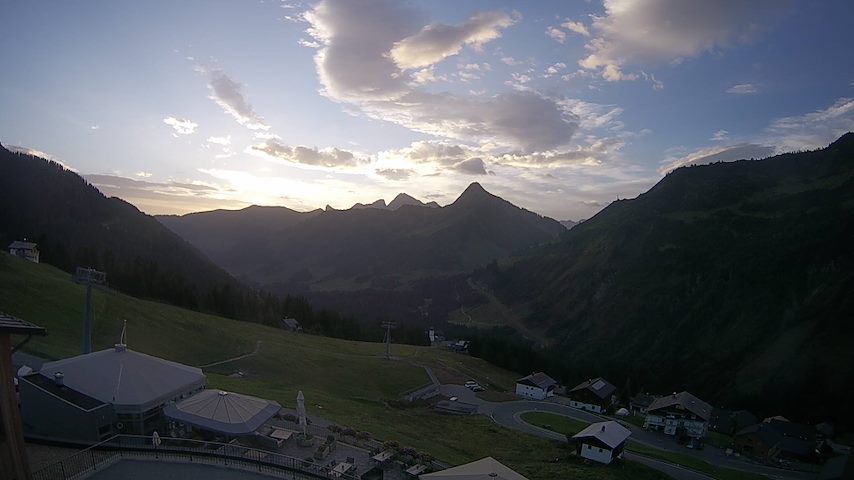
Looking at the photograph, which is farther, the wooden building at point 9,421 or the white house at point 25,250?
the white house at point 25,250

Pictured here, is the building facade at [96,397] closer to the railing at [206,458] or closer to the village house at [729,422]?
the railing at [206,458]

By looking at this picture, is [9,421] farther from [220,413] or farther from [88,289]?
[88,289]

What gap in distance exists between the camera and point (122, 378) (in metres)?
24.9

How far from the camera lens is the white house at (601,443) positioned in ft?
127

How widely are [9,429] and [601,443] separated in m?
39.0

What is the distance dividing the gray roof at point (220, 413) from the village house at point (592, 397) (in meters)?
57.1

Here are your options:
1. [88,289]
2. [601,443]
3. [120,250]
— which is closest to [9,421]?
[88,289]

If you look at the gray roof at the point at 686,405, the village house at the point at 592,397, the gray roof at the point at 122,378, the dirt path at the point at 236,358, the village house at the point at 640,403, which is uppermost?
the gray roof at the point at 122,378

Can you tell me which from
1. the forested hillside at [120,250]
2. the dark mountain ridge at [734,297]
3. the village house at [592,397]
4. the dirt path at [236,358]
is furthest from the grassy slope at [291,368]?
the dark mountain ridge at [734,297]

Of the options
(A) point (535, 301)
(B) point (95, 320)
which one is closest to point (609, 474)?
(B) point (95, 320)

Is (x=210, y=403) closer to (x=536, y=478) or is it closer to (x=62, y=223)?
(x=536, y=478)

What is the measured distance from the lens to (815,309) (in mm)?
103438

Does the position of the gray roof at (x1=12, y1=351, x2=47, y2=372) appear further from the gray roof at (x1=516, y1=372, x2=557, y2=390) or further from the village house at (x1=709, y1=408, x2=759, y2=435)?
the village house at (x1=709, y1=408, x2=759, y2=435)

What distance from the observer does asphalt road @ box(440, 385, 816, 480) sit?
42.5 meters
